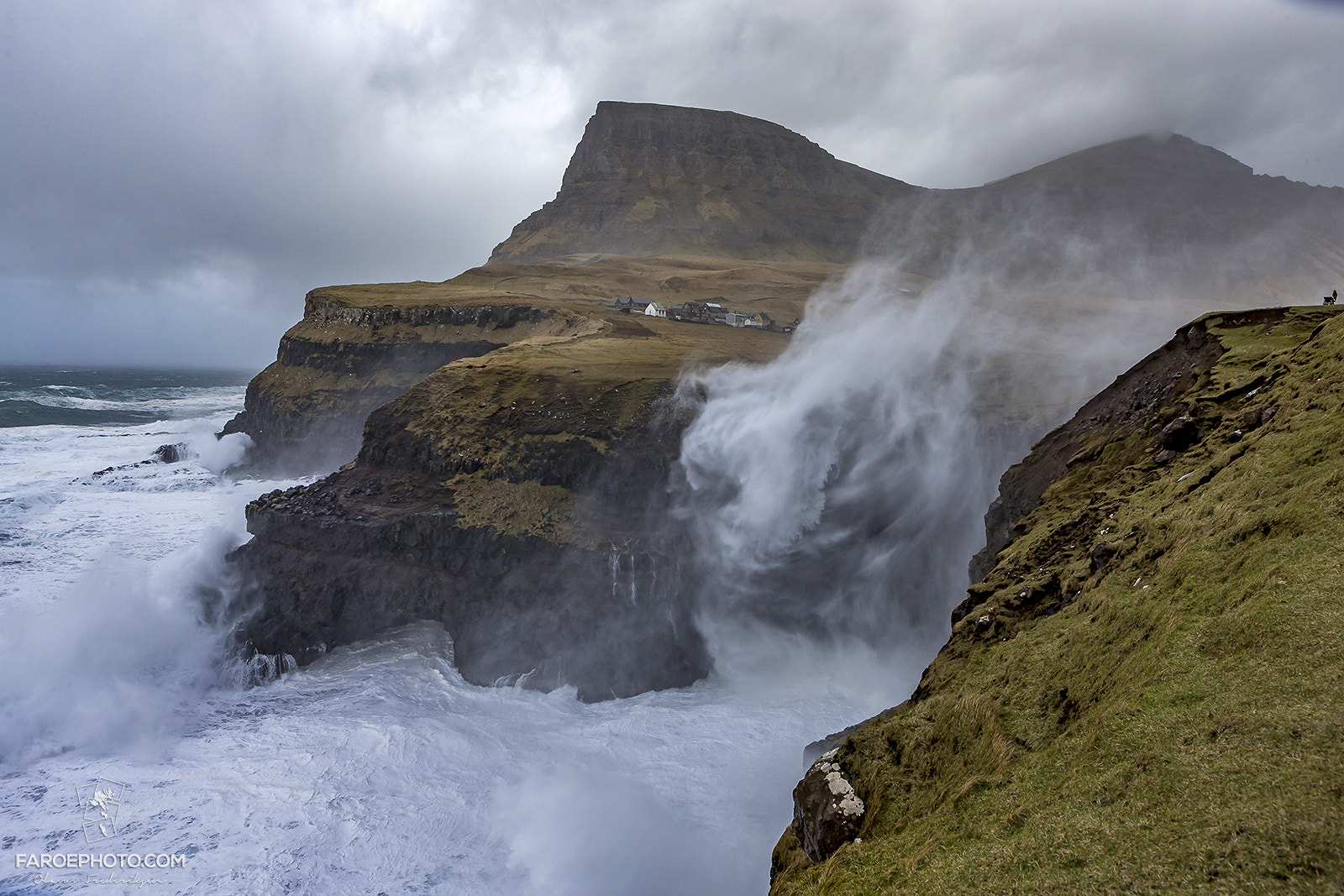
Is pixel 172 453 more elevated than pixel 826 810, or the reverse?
pixel 172 453

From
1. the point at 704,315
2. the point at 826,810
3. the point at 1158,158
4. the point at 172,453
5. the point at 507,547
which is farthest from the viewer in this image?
the point at 1158,158

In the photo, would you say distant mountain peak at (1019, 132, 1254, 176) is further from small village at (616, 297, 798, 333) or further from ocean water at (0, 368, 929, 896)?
ocean water at (0, 368, 929, 896)

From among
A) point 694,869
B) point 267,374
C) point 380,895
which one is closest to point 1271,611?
point 694,869

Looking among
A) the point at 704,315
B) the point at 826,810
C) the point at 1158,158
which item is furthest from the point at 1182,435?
the point at 1158,158

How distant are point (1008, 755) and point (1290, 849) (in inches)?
109

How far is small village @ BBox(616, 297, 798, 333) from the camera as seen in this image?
6125 centimetres

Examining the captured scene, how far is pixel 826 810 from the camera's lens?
7.39 m

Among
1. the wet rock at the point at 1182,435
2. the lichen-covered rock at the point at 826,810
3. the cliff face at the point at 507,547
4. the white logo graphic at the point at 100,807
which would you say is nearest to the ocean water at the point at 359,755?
the white logo graphic at the point at 100,807

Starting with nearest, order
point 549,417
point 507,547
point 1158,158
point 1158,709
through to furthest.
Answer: point 1158,709
point 507,547
point 549,417
point 1158,158

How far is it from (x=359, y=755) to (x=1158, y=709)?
66.1 feet

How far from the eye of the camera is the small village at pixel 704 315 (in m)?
61.2

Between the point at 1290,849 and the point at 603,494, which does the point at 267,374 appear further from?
the point at 1290,849

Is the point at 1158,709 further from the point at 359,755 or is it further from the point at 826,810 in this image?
the point at 359,755

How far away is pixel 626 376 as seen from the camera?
33.1 meters
